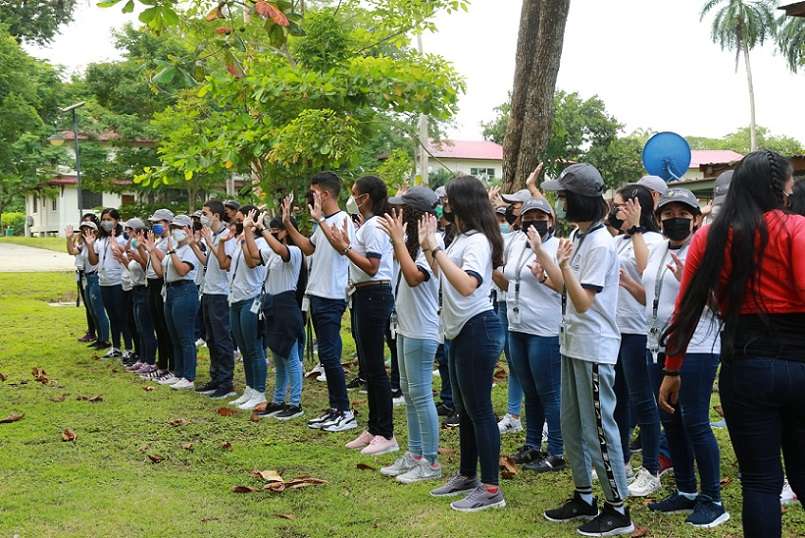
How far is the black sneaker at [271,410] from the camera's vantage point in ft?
26.2

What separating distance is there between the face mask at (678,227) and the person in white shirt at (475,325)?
1.03m

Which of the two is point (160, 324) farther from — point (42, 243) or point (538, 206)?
point (42, 243)

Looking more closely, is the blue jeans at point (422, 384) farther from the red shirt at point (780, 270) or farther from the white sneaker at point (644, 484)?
the red shirt at point (780, 270)

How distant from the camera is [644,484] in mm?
5465

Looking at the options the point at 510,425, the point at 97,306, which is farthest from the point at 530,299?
the point at 97,306

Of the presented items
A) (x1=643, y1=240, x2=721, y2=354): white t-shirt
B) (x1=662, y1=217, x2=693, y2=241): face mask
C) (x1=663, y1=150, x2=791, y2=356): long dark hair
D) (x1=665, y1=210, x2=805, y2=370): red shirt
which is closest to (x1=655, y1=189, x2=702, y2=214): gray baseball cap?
(x1=662, y1=217, x2=693, y2=241): face mask

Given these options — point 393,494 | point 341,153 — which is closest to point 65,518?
Answer: point 393,494

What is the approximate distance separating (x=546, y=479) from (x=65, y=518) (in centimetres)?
309

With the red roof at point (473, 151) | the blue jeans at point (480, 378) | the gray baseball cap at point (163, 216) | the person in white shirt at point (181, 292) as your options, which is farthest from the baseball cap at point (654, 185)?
the red roof at point (473, 151)

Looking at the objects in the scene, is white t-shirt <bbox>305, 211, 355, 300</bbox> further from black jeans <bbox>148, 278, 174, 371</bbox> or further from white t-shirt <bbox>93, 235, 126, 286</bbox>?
white t-shirt <bbox>93, 235, 126, 286</bbox>

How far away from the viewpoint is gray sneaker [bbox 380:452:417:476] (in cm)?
595

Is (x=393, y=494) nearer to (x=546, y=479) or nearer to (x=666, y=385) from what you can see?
(x=546, y=479)

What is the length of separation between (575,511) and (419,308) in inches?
65.5

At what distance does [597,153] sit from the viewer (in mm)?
41906
